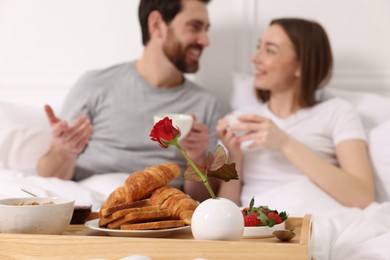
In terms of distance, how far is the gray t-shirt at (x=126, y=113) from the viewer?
2471mm

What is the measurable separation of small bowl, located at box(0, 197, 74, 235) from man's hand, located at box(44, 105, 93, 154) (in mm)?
833

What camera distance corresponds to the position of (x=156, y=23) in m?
2.67

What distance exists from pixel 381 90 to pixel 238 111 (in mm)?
594

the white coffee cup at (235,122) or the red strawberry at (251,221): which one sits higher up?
the red strawberry at (251,221)

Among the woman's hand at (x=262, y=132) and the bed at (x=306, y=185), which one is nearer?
the bed at (x=306, y=185)

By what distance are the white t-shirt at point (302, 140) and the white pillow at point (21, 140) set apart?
76 cm

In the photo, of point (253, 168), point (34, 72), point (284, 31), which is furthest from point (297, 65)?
point (34, 72)

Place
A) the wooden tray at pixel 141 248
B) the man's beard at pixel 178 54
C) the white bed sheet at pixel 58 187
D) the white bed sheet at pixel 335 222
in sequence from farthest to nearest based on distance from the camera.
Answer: the man's beard at pixel 178 54
the white bed sheet at pixel 58 187
the white bed sheet at pixel 335 222
the wooden tray at pixel 141 248

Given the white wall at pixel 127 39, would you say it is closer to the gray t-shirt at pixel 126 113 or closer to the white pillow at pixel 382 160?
the gray t-shirt at pixel 126 113

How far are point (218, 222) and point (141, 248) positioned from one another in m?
0.15

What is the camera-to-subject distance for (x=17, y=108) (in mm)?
2525

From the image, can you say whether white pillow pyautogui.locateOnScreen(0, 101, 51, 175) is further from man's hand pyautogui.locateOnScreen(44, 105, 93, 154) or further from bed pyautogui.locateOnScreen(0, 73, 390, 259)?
man's hand pyautogui.locateOnScreen(44, 105, 93, 154)

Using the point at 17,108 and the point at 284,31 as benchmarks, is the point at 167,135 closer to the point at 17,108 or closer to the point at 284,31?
the point at 284,31

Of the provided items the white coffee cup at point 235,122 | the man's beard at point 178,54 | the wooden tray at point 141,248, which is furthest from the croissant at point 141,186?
the man's beard at point 178,54
